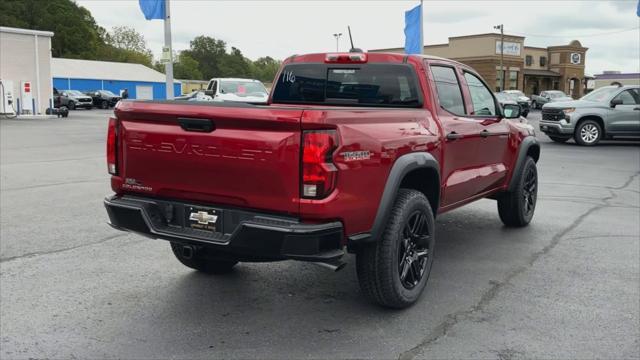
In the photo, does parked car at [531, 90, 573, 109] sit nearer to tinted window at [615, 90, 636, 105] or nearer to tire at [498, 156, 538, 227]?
tinted window at [615, 90, 636, 105]

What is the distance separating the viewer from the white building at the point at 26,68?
1168 inches

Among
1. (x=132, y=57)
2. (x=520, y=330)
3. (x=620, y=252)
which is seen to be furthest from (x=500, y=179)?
(x=132, y=57)

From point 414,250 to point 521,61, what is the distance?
59.7m

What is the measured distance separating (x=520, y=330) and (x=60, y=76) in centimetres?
6058

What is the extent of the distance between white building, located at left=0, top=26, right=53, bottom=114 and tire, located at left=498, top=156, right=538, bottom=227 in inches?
1137

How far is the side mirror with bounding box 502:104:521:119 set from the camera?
6.06 metres

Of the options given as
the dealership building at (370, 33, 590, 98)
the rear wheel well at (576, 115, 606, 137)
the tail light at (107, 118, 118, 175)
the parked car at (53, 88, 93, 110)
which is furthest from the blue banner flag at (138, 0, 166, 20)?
the dealership building at (370, 33, 590, 98)

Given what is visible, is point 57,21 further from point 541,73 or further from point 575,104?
point 575,104

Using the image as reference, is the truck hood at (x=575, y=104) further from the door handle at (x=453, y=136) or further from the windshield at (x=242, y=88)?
the door handle at (x=453, y=136)

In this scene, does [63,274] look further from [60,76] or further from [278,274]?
[60,76]

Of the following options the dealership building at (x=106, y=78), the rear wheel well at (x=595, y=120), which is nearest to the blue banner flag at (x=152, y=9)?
the rear wheel well at (x=595, y=120)

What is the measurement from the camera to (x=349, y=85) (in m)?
5.17

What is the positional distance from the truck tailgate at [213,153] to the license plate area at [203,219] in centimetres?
7

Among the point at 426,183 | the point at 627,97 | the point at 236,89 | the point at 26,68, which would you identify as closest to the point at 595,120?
the point at 627,97
